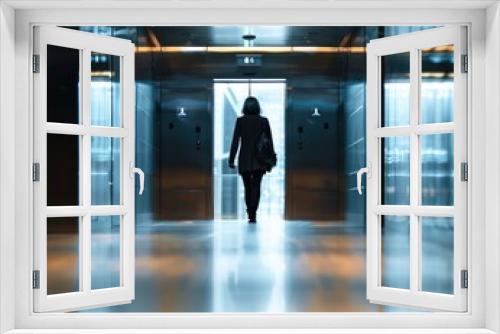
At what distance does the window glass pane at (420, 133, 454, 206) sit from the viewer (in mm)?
9578

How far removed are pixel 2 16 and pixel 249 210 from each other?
8162 mm

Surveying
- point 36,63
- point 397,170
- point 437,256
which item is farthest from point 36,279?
point 397,170

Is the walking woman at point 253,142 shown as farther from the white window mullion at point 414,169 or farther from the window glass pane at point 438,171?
the white window mullion at point 414,169

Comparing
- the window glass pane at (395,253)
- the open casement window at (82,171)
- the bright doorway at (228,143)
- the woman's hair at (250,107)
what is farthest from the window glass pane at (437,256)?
the bright doorway at (228,143)

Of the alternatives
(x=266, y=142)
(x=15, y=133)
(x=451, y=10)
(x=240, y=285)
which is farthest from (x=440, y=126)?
(x=266, y=142)

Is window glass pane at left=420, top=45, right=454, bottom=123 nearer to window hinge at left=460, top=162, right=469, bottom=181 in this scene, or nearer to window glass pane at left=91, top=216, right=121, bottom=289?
window glass pane at left=91, top=216, right=121, bottom=289

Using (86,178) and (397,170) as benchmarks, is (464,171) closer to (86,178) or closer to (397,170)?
(86,178)

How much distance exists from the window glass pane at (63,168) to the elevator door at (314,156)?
719 cm

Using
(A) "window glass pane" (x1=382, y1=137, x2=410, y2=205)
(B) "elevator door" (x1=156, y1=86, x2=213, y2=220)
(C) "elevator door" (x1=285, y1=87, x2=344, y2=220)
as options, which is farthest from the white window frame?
(B) "elevator door" (x1=156, y1=86, x2=213, y2=220)

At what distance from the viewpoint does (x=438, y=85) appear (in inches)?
378

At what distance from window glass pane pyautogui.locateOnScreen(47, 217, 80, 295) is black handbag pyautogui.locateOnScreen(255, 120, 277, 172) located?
3825mm

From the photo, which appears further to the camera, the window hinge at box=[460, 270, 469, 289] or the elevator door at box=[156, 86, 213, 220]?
the elevator door at box=[156, 86, 213, 220]
